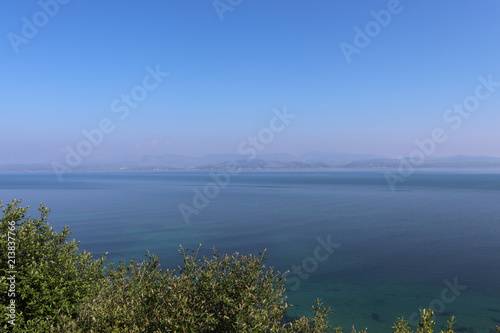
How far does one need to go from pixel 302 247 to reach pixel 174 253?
2788 centimetres

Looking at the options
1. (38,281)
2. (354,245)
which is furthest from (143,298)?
(354,245)

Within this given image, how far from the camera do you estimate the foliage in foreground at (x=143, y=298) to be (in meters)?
15.5

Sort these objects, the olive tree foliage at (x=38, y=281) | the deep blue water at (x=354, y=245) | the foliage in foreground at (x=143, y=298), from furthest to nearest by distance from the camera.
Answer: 1. the deep blue water at (x=354, y=245)
2. the olive tree foliage at (x=38, y=281)
3. the foliage in foreground at (x=143, y=298)

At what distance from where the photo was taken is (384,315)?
43.0 meters

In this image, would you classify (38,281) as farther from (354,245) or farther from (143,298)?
(354,245)

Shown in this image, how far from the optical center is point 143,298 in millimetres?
17516

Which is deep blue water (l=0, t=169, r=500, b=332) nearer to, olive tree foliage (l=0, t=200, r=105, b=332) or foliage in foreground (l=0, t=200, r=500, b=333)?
foliage in foreground (l=0, t=200, r=500, b=333)

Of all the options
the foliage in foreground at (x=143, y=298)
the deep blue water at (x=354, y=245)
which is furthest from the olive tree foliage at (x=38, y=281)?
the deep blue water at (x=354, y=245)

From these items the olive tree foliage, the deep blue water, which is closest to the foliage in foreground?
the olive tree foliage

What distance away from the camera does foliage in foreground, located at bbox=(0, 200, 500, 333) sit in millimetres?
15539

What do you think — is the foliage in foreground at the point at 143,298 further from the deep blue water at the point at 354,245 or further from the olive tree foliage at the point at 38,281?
the deep blue water at the point at 354,245

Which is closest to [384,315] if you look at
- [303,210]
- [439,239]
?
[439,239]

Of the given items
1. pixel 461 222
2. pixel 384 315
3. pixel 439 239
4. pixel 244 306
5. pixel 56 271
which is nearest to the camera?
pixel 244 306

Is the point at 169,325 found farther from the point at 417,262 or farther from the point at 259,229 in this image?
the point at 259,229
